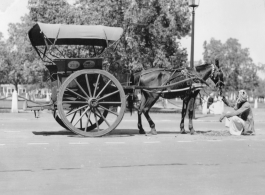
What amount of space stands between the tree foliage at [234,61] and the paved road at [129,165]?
3217 inches

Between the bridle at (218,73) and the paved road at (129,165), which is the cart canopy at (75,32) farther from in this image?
the bridle at (218,73)

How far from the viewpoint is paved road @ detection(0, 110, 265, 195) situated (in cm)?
673

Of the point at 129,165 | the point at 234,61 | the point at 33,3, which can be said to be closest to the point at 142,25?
the point at 33,3

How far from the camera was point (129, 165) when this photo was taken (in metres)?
8.62

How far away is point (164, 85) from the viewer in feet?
47.5

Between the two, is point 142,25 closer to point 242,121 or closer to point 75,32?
point 242,121

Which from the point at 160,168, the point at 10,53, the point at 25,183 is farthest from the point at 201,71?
the point at 10,53

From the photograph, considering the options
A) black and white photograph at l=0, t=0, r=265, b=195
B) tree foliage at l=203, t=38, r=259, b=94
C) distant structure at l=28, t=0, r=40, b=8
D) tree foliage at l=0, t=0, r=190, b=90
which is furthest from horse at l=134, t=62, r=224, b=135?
tree foliage at l=203, t=38, r=259, b=94

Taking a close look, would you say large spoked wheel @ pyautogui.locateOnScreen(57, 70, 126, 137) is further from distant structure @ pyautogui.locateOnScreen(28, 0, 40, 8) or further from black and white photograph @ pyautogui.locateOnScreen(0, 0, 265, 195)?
distant structure @ pyautogui.locateOnScreen(28, 0, 40, 8)

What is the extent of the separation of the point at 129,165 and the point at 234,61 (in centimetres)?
8951

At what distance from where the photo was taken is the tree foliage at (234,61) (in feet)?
309

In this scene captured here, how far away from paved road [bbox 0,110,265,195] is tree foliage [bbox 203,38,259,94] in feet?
268

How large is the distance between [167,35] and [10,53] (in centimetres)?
4243

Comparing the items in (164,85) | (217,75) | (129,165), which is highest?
(217,75)
